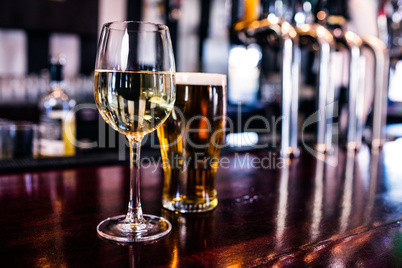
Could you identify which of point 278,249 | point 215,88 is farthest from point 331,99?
point 278,249

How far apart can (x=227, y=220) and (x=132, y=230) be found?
13cm

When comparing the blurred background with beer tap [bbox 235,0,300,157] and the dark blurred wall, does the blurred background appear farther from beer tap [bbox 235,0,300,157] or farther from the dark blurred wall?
beer tap [bbox 235,0,300,157]

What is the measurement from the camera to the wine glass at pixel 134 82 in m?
0.47

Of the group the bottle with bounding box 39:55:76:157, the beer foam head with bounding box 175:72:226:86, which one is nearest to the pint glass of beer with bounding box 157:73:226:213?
the beer foam head with bounding box 175:72:226:86

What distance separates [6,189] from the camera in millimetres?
652

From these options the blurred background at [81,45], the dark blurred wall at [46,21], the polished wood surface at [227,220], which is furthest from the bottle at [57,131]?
the dark blurred wall at [46,21]

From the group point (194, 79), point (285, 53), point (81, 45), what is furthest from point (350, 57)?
point (81, 45)

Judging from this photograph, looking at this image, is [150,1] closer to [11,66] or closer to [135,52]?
[11,66]

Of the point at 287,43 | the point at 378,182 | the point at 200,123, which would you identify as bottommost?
the point at 378,182

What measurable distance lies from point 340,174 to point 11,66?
336 cm

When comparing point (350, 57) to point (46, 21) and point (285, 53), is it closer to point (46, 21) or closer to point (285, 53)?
point (285, 53)

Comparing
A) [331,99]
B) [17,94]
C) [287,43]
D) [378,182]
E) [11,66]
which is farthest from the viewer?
[11,66]

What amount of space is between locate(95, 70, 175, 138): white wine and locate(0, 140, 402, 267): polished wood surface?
0.12 metres

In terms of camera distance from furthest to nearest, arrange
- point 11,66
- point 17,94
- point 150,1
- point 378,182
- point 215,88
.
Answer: point 150,1
point 11,66
point 17,94
point 378,182
point 215,88
